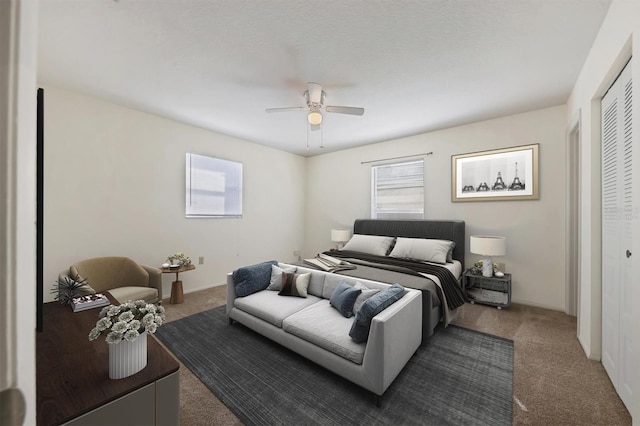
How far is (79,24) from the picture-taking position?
76.1 inches

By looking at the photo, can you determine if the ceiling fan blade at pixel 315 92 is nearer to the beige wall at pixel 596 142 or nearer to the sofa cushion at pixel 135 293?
the beige wall at pixel 596 142

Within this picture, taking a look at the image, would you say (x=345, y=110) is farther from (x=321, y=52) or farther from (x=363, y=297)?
(x=363, y=297)

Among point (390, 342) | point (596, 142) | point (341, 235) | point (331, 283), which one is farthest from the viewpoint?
point (341, 235)

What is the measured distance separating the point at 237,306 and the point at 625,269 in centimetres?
321

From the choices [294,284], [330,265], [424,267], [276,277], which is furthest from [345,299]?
[424,267]

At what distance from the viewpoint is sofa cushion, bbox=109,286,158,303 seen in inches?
110

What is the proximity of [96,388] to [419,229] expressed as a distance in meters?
4.08

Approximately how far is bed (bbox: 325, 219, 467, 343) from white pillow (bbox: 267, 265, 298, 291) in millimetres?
635

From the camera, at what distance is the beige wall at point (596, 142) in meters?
1.50

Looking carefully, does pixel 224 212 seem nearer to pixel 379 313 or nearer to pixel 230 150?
pixel 230 150

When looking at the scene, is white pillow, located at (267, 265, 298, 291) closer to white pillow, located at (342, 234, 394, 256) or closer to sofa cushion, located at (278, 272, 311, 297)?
sofa cushion, located at (278, 272, 311, 297)

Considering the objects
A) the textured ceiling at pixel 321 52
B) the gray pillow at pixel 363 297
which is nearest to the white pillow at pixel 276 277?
the gray pillow at pixel 363 297

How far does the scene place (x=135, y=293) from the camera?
113 inches

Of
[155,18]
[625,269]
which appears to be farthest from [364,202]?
[155,18]
